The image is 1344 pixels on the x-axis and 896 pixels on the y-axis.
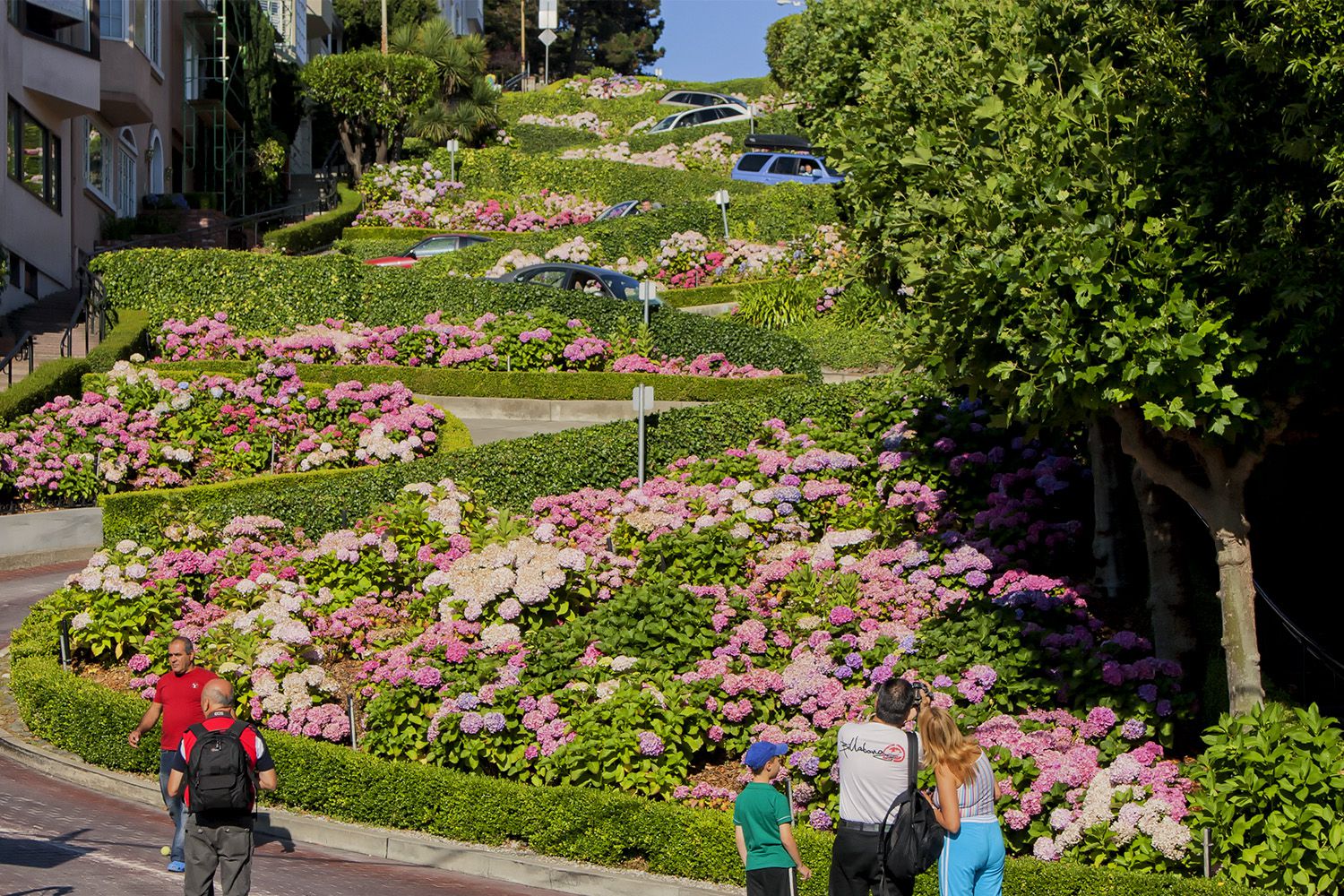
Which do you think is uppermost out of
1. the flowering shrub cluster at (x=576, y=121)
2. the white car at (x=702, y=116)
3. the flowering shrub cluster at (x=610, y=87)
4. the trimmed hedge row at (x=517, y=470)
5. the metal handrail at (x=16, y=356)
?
the flowering shrub cluster at (x=610, y=87)

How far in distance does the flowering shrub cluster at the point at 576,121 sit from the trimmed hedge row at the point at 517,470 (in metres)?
46.6

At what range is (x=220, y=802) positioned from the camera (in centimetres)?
913

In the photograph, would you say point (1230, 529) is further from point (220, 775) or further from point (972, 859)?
point (220, 775)

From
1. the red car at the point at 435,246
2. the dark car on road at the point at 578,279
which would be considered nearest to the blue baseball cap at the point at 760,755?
the dark car on road at the point at 578,279

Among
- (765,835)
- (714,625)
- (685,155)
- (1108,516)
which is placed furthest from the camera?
(685,155)

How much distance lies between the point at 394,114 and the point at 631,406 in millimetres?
31687

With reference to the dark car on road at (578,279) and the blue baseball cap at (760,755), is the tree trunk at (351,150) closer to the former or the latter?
the dark car on road at (578,279)

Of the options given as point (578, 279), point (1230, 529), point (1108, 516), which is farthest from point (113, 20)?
point (1230, 529)

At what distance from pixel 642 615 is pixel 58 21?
81.7 ft

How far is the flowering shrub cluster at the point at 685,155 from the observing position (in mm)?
56688

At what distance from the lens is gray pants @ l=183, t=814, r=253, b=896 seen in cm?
926

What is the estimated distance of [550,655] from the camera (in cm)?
1411

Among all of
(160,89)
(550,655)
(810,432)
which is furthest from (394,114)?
(550,655)

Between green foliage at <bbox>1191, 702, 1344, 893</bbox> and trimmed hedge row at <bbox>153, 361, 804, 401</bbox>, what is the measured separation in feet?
50.9
